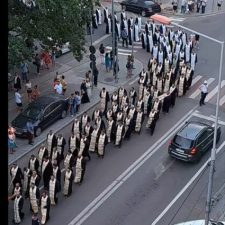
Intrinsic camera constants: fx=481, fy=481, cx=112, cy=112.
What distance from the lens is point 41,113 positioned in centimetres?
1900

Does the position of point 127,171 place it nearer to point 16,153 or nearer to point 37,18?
point 16,153

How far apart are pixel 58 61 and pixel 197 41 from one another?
8175 millimetres

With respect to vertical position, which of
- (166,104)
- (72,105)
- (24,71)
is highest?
(24,71)

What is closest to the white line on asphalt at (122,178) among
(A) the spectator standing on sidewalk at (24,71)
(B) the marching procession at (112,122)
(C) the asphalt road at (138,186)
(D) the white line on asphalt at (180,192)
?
(C) the asphalt road at (138,186)

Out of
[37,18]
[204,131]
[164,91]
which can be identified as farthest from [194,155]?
[37,18]

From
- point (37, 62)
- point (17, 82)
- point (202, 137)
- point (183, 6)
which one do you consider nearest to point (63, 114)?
point (17, 82)

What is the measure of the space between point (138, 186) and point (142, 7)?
2045 cm

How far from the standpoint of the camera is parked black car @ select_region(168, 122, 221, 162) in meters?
16.6

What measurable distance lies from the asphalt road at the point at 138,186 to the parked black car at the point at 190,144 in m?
0.49

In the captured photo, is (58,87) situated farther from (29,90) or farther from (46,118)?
(46,118)

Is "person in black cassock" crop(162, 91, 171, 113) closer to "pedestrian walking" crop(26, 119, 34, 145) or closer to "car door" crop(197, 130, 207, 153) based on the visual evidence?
"car door" crop(197, 130, 207, 153)

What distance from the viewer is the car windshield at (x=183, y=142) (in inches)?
655

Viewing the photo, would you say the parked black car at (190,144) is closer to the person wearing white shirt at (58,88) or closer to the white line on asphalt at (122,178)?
the white line on asphalt at (122,178)

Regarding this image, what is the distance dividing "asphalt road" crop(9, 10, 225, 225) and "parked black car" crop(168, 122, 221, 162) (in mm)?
494
